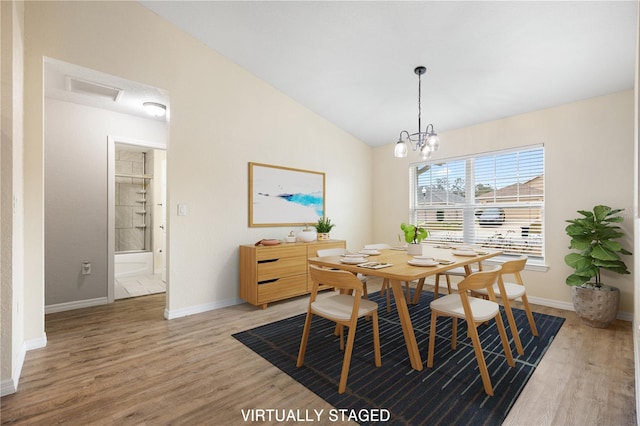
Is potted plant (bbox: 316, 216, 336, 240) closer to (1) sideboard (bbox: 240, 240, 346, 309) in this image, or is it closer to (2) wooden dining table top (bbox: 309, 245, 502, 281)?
(1) sideboard (bbox: 240, 240, 346, 309)

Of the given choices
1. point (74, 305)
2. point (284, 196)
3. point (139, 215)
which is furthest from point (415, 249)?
point (139, 215)

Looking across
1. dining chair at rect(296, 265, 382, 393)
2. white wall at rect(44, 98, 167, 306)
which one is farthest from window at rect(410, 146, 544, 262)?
white wall at rect(44, 98, 167, 306)

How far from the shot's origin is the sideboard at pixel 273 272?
3328mm

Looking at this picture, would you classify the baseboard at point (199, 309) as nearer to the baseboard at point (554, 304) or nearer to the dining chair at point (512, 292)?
the dining chair at point (512, 292)

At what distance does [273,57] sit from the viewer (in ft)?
10.8

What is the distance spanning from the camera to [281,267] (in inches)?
139

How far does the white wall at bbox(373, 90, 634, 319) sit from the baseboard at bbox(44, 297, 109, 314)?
528cm

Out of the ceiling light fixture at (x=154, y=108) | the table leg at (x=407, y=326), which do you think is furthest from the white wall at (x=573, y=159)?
the ceiling light fixture at (x=154, y=108)

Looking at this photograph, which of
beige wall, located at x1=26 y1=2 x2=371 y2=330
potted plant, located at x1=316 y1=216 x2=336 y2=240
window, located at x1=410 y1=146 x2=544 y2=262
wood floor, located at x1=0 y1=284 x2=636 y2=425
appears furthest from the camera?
potted plant, located at x1=316 y1=216 x2=336 y2=240

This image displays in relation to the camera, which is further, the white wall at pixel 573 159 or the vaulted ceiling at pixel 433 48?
the white wall at pixel 573 159

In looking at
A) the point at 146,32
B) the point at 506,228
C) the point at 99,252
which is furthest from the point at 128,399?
the point at 506,228

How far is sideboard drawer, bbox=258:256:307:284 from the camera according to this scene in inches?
132

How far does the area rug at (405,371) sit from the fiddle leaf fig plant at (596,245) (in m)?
0.57

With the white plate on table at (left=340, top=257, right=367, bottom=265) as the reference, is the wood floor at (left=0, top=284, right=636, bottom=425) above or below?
below
